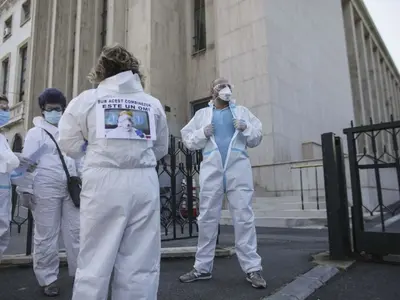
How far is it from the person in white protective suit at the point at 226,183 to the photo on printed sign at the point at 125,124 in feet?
4.46

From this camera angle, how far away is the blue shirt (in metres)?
3.72

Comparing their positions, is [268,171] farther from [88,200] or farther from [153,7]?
[88,200]

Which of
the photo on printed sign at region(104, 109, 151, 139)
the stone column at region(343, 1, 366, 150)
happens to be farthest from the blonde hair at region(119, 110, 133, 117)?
the stone column at region(343, 1, 366, 150)

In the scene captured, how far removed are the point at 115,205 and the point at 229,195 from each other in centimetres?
166

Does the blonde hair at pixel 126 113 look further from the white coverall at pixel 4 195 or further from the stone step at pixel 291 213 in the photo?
the stone step at pixel 291 213

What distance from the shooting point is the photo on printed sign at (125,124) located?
228cm

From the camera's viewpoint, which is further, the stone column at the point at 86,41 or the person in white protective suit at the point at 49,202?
the stone column at the point at 86,41

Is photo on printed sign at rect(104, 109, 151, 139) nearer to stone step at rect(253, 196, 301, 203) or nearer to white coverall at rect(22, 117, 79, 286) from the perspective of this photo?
white coverall at rect(22, 117, 79, 286)

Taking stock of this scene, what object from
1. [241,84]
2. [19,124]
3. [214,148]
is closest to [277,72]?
[241,84]

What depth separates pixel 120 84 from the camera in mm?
2400

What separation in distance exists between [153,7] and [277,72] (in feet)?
18.9

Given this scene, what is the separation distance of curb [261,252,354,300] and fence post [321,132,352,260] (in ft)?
0.67

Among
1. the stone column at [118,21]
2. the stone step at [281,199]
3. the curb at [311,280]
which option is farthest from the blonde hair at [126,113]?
the stone column at [118,21]

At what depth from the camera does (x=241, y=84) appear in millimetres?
12250
